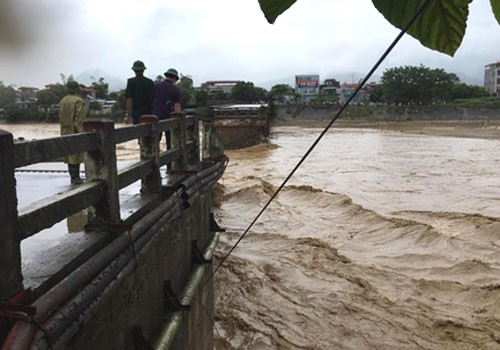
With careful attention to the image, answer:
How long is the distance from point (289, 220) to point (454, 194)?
5.68 m

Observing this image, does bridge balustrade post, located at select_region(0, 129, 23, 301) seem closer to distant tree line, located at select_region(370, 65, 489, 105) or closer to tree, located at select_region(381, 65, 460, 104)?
distant tree line, located at select_region(370, 65, 489, 105)

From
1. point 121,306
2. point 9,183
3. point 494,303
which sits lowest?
point 494,303

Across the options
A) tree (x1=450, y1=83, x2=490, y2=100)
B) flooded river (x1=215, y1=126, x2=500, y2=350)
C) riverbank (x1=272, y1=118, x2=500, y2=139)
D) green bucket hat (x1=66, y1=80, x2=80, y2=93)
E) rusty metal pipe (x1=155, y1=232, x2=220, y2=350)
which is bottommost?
flooded river (x1=215, y1=126, x2=500, y2=350)

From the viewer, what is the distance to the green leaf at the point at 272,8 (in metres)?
0.73

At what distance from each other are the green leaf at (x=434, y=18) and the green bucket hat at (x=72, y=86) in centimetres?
629

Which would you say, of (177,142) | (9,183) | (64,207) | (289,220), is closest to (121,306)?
(64,207)

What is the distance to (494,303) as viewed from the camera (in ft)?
24.3

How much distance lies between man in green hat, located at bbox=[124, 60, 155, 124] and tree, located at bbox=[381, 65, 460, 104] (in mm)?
55201

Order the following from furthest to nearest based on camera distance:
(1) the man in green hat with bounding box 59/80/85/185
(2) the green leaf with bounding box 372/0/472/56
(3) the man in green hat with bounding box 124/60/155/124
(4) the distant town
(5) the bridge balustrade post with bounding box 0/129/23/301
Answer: (4) the distant town → (3) the man in green hat with bounding box 124/60/155/124 → (1) the man in green hat with bounding box 59/80/85/185 → (5) the bridge balustrade post with bounding box 0/129/23/301 → (2) the green leaf with bounding box 372/0/472/56

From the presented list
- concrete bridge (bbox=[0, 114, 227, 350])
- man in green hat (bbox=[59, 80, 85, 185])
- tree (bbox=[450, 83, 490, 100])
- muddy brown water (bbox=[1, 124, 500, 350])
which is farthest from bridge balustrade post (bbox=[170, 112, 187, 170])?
tree (bbox=[450, 83, 490, 100])

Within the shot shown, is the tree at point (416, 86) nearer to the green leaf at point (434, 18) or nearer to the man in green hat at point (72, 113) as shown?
the man in green hat at point (72, 113)

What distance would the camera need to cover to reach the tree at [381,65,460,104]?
57906 millimetres

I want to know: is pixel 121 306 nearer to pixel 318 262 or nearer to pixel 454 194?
pixel 318 262

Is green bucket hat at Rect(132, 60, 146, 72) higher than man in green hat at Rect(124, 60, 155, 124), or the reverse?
green bucket hat at Rect(132, 60, 146, 72)
